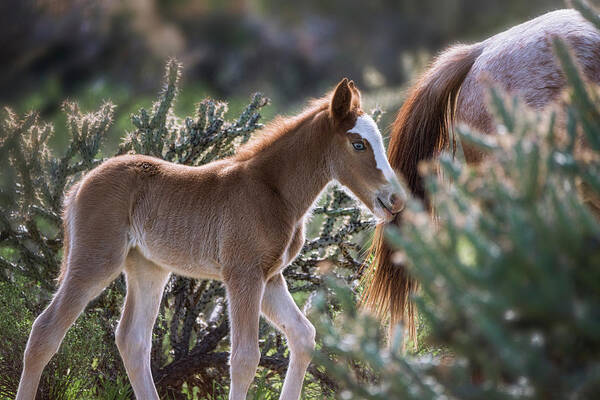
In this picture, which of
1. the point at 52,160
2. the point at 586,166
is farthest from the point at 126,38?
the point at 586,166

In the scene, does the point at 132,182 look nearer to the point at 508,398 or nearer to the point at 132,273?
the point at 132,273

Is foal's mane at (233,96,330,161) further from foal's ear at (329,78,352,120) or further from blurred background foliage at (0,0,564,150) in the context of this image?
blurred background foliage at (0,0,564,150)

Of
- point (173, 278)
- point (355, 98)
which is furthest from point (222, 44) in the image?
point (355, 98)

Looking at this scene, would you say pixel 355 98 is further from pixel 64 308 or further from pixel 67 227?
pixel 64 308

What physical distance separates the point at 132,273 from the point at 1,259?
151 centimetres

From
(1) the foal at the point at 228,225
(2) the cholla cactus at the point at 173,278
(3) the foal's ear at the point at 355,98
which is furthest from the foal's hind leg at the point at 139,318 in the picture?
(3) the foal's ear at the point at 355,98

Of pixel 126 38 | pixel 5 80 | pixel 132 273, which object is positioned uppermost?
pixel 126 38

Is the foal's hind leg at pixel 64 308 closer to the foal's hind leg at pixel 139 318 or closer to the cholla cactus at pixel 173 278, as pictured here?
the foal's hind leg at pixel 139 318

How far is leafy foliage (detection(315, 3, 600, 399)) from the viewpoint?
66.6 inches

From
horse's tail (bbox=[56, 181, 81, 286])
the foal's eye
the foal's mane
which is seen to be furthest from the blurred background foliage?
the foal's eye

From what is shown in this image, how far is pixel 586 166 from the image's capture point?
2.04 m

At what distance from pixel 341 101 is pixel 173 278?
79.7 inches

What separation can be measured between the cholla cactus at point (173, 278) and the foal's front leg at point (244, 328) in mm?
1074

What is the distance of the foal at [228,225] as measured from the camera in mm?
4148
